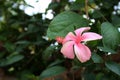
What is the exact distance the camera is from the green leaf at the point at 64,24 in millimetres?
932

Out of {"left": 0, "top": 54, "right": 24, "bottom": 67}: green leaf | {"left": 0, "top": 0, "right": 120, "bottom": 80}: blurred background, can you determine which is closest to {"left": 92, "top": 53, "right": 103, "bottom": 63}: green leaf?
Result: {"left": 0, "top": 0, "right": 120, "bottom": 80}: blurred background

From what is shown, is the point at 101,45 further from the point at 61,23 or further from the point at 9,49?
the point at 9,49

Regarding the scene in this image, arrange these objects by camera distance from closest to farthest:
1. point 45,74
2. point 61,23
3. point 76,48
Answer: point 76,48, point 61,23, point 45,74

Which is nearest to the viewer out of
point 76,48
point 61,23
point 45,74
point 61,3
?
point 76,48

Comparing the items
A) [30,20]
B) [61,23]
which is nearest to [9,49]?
[30,20]

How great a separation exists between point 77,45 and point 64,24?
123 millimetres

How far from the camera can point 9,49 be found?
1565mm

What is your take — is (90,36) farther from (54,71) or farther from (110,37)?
(54,71)

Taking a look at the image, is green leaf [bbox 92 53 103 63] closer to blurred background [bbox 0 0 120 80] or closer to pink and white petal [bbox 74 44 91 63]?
pink and white petal [bbox 74 44 91 63]

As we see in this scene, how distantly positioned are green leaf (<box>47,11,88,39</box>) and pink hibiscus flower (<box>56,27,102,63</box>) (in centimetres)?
5

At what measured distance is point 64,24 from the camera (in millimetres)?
952

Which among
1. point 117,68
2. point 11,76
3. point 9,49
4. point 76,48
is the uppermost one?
point 76,48

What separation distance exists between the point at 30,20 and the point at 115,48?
0.76m

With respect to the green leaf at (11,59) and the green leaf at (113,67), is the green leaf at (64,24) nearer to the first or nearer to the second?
the green leaf at (113,67)
